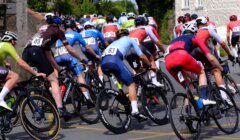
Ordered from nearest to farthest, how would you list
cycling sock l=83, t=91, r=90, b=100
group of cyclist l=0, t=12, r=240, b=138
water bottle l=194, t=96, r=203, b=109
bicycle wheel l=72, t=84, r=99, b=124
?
water bottle l=194, t=96, r=203, b=109, group of cyclist l=0, t=12, r=240, b=138, bicycle wheel l=72, t=84, r=99, b=124, cycling sock l=83, t=91, r=90, b=100

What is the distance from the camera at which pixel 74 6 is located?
67.0 m

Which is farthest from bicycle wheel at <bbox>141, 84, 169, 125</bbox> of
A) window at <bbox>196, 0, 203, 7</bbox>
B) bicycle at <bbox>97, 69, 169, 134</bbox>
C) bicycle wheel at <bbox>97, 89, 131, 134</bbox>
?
window at <bbox>196, 0, 203, 7</bbox>

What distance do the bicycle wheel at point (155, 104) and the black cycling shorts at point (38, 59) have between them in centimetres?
180

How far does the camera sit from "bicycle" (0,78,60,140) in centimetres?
892

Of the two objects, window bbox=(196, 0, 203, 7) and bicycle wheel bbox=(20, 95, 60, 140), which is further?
window bbox=(196, 0, 203, 7)

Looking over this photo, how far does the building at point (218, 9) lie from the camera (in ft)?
115

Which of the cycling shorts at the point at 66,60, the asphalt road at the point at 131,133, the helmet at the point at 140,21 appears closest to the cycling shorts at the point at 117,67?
the asphalt road at the point at 131,133

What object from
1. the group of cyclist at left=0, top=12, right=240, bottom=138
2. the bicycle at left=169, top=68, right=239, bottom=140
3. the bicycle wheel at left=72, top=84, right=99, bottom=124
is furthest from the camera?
the bicycle wheel at left=72, top=84, right=99, bottom=124

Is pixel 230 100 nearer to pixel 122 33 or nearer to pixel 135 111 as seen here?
pixel 135 111

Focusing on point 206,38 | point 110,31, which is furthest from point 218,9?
point 206,38

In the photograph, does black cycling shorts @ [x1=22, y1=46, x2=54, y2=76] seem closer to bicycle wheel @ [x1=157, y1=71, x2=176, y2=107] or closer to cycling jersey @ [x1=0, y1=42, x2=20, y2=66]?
cycling jersey @ [x1=0, y1=42, x2=20, y2=66]

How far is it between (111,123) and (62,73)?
1.99m

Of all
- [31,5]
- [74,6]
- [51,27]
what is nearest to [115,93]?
[51,27]

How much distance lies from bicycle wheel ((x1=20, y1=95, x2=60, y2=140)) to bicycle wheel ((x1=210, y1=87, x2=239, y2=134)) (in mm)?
2632
